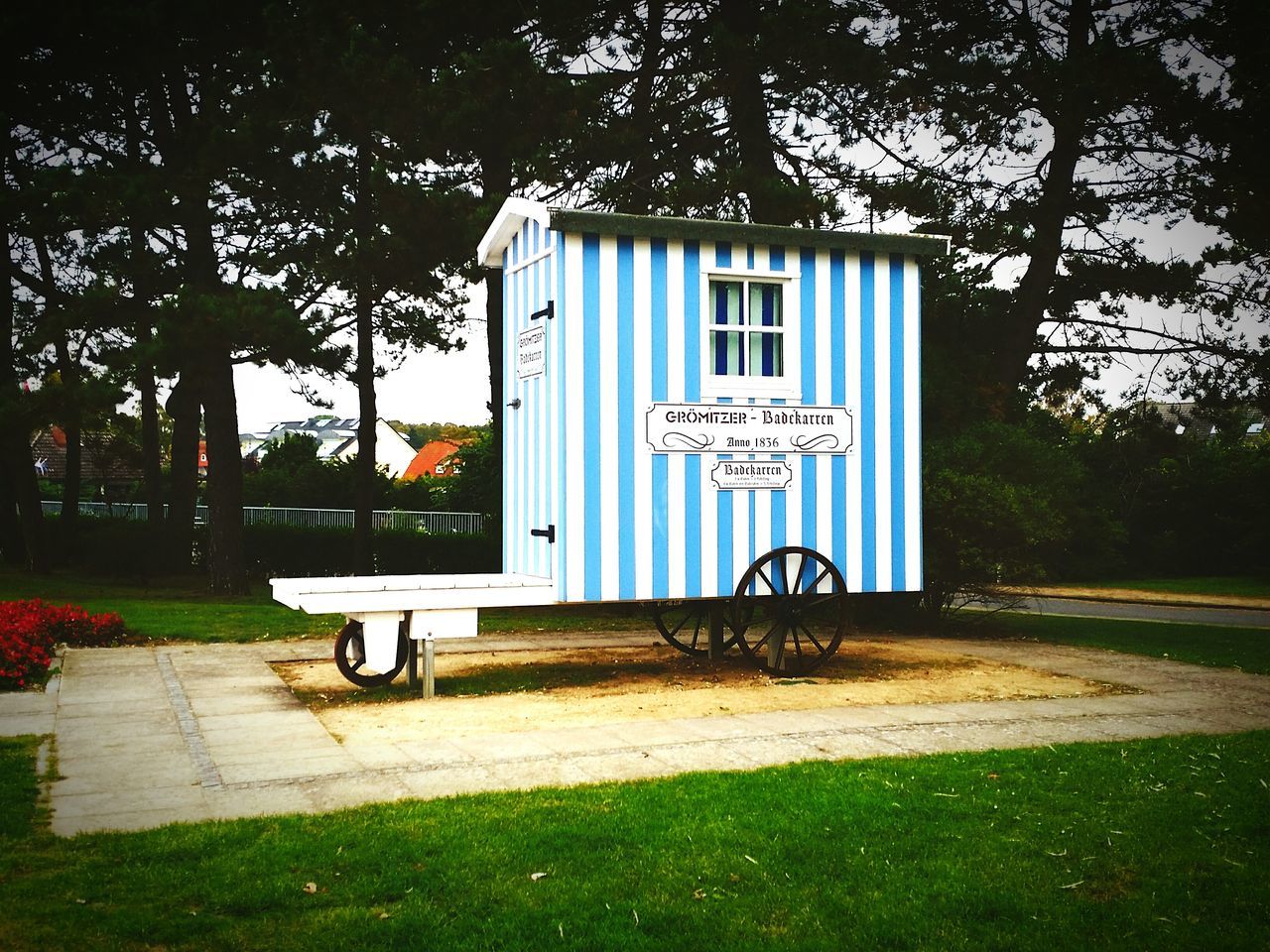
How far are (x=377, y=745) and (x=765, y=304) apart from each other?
15.8 ft

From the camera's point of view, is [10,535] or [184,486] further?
[10,535]

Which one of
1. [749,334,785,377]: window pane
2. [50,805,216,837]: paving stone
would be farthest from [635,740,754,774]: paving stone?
[749,334,785,377]: window pane

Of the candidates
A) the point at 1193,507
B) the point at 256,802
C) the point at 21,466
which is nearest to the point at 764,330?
the point at 256,802

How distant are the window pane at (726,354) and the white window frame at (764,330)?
0.05 meters

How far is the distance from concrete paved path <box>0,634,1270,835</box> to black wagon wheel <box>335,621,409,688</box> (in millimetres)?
493

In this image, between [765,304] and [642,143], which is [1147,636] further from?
[642,143]

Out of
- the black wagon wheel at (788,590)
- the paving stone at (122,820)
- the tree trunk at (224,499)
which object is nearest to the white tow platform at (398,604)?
the black wagon wheel at (788,590)

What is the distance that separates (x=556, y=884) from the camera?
442 cm

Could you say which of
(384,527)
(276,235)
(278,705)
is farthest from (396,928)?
(384,527)

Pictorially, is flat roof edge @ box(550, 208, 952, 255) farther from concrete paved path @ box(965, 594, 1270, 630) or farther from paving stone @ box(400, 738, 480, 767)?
concrete paved path @ box(965, 594, 1270, 630)

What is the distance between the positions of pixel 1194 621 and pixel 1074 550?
35.7ft

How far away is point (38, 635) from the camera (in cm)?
1041

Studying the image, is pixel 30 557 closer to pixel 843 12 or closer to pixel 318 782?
pixel 843 12

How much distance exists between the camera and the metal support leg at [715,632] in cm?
1074
